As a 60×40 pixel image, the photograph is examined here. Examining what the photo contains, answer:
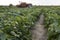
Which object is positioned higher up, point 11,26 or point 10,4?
point 11,26

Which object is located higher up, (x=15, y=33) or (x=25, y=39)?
(x=15, y=33)

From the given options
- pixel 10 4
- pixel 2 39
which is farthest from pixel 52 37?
pixel 10 4

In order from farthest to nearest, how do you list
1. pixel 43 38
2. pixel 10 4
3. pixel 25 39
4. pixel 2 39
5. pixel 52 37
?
pixel 10 4
pixel 43 38
pixel 25 39
pixel 52 37
pixel 2 39

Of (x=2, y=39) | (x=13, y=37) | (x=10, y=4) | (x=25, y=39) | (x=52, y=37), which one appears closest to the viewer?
(x=2, y=39)

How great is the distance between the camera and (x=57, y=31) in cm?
711

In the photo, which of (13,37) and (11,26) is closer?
(13,37)

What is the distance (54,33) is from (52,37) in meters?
0.27

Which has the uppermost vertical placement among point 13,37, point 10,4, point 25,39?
point 13,37

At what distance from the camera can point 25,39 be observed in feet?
27.2

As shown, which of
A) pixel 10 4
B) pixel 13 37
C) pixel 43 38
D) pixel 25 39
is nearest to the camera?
pixel 13 37

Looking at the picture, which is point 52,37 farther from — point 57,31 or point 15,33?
point 15,33

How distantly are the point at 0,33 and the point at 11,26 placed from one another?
46.9 inches

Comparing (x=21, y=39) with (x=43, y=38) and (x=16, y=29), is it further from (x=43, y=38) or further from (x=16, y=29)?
(x=43, y=38)

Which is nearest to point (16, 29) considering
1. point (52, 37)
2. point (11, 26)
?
point (11, 26)
